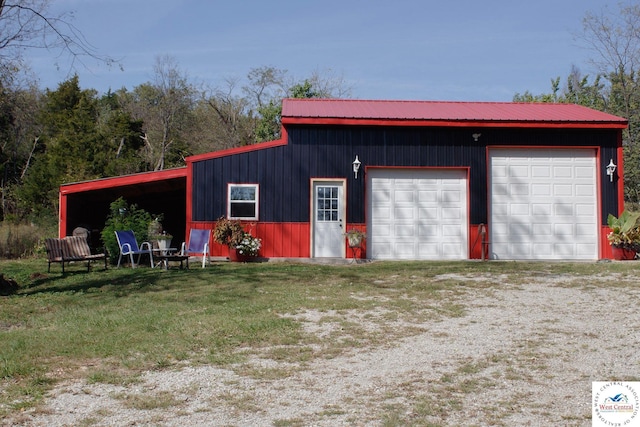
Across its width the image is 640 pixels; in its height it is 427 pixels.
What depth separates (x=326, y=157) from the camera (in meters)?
15.2

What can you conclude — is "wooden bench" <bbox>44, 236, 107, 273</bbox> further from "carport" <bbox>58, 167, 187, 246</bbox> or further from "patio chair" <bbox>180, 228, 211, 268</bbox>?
"carport" <bbox>58, 167, 187, 246</bbox>

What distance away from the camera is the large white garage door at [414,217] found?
15.3m

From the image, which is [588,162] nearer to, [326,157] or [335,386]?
[326,157]

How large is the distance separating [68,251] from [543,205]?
37.0 feet

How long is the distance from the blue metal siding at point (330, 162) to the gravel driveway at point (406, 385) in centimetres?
841

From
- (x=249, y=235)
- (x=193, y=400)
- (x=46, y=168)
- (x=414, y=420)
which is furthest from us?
(x=46, y=168)

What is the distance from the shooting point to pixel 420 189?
15.4 metres

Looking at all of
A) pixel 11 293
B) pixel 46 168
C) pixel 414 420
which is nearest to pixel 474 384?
pixel 414 420

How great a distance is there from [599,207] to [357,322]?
10518mm

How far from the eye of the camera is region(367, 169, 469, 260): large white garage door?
50.1 ft

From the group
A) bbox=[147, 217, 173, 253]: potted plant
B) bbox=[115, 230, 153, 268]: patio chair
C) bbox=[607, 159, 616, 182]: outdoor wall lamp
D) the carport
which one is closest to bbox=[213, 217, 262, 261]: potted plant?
bbox=[147, 217, 173, 253]: potted plant

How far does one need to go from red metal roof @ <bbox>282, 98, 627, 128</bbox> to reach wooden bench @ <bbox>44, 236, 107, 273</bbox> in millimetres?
5495

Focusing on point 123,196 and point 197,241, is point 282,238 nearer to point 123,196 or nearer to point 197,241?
point 197,241

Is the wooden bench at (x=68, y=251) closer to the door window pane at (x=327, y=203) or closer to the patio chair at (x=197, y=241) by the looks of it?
the patio chair at (x=197, y=241)
